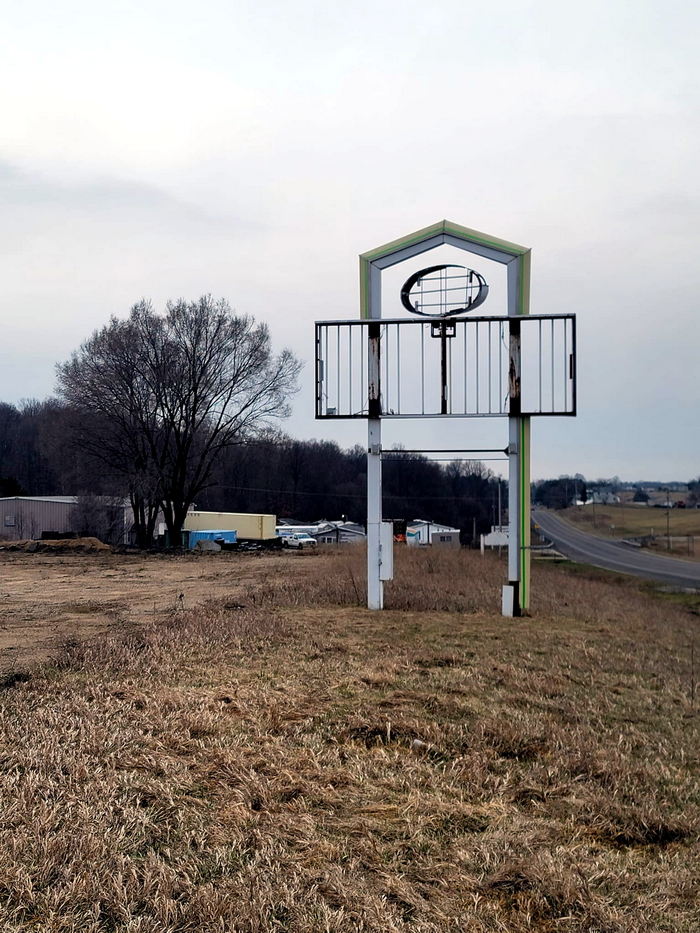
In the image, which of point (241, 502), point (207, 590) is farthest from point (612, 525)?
point (207, 590)

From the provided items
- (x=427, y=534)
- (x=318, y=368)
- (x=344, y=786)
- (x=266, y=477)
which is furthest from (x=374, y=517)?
(x=266, y=477)

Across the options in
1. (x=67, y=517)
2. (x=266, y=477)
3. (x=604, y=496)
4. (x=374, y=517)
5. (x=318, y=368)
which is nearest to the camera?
(x=374, y=517)

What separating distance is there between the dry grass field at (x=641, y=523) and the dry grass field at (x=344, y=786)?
5517cm

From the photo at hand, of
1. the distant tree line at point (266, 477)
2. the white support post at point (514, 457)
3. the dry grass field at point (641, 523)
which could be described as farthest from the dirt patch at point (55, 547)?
the dry grass field at point (641, 523)

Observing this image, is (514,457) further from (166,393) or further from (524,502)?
(166,393)

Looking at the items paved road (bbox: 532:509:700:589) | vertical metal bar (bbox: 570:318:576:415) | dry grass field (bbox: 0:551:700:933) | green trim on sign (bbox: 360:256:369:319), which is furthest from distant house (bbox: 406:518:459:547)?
dry grass field (bbox: 0:551:700:933)

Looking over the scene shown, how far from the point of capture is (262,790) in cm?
464

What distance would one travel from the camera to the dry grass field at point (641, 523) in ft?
234

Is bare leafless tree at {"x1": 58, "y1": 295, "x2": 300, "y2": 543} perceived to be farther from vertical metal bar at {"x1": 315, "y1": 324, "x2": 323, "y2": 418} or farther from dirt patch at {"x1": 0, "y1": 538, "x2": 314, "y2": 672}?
vertical metal bar at {"x1": 315, "y1": 324, "x2": 323, "y2": 418}

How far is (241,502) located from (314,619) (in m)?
73.3

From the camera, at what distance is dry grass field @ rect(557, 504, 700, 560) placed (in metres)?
71.2

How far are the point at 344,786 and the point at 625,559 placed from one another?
179 ft

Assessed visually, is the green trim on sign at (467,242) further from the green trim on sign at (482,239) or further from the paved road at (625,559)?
the paved road at (625,559)

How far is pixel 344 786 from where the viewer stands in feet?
15.8
